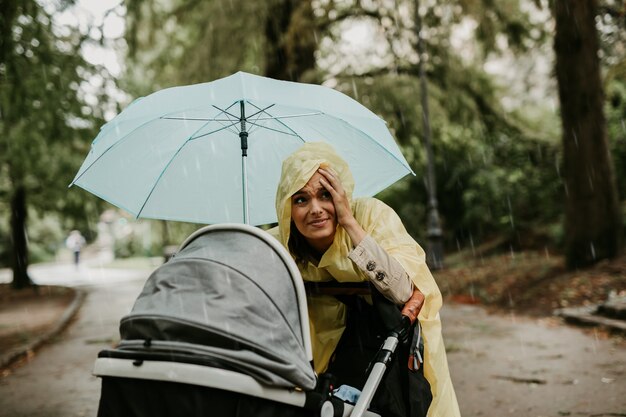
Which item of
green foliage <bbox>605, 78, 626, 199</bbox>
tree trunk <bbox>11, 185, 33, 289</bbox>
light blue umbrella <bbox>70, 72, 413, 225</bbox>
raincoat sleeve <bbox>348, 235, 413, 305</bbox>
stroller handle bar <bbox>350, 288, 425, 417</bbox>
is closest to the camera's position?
stroller handle bar <bbox>350, 288, 425, 417</bbox>

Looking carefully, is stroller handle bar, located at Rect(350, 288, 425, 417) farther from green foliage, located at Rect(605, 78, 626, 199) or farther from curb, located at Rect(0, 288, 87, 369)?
green foliage, located at Rect(605, 78, 626, 199)

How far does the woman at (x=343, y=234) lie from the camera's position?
2.86 metres

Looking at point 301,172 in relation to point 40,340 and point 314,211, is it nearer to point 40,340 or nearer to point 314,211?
point 314,211

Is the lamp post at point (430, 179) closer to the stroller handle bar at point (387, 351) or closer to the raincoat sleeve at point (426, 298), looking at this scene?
the raincoat sleeve at point (426, 298)

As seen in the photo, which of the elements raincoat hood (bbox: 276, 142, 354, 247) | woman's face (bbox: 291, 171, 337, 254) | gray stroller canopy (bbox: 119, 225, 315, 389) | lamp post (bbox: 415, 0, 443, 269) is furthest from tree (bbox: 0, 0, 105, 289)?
lamp post (bbox: 415, 0, 443, 269)

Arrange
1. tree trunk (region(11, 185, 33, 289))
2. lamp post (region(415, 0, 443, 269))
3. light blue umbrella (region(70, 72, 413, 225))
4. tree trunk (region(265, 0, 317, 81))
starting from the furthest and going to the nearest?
1. tree trunk (region(11, 185, 33, 289))
2. lamp post (region(415, 0, 443, 269))
3. tree trunk (region(265, 0, 317, 81))
4. light blue umbrella (region(70, 72, 413, 225))

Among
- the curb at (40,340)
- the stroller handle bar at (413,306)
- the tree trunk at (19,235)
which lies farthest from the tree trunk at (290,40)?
the tree trunk at (19,235)

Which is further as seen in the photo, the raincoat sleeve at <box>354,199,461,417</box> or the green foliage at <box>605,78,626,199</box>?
the green foliage at <box>605,78,626,199</box>

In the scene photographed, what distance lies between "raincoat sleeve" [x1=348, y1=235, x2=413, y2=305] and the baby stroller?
326mm

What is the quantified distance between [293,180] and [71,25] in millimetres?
7210

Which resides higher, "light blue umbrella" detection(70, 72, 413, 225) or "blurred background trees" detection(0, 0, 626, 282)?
"blurred background trees" detection(0, 0, 626, 282)

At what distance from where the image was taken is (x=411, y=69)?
1602cm

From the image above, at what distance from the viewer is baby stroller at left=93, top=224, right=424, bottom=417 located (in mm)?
2076

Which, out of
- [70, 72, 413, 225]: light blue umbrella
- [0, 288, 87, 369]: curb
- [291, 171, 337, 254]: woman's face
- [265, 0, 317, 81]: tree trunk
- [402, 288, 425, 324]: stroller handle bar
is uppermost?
[265, 0, 317, 81]: tree trunk
